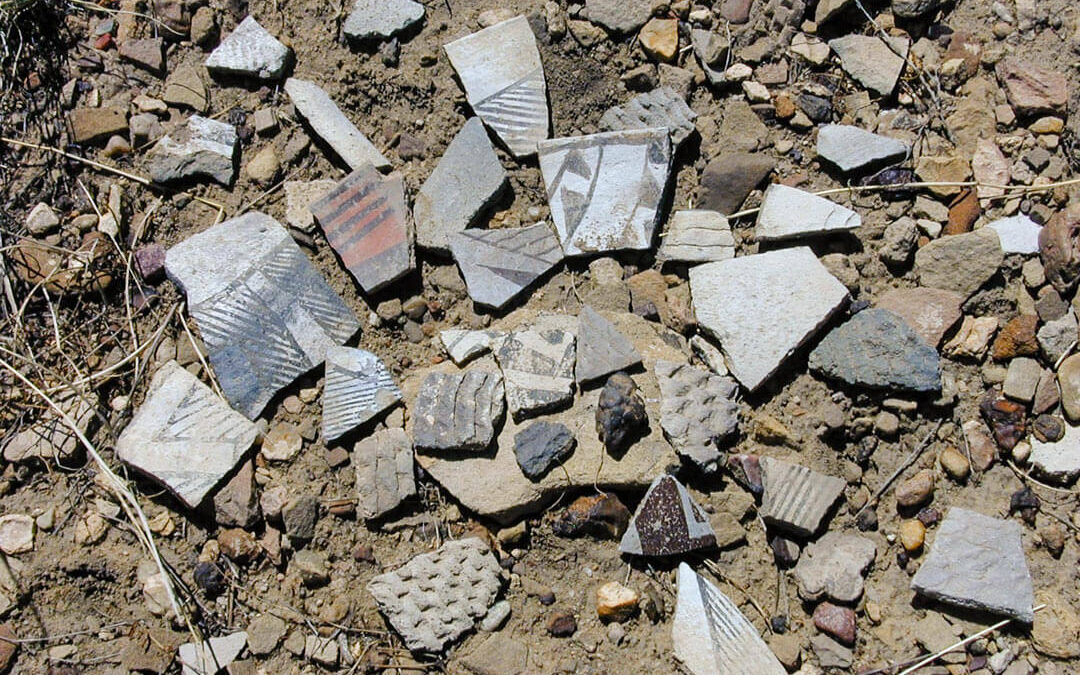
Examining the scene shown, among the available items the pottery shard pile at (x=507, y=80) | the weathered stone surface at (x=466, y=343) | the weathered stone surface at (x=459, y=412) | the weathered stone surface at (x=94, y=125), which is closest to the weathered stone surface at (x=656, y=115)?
the pottery shard pile at (x=507, y=80)

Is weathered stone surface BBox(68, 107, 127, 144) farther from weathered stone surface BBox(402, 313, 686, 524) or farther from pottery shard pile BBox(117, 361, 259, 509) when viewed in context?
weathered stone surface BBox(402, 313, 686, 524)

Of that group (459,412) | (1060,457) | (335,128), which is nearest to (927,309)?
(1060,457)

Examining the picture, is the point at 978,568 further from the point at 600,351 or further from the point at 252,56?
the point at 252,56

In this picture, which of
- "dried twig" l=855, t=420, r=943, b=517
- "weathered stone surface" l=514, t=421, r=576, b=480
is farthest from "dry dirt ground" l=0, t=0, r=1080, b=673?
"weathered stone surface" l=514, t=421, r=576, b=480

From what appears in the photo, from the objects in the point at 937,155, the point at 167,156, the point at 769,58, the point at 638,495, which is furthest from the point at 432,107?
the point at 937,155

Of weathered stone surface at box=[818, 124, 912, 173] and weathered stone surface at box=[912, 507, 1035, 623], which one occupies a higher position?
weathered stone surface at box=[818, 124, 912, 173]
